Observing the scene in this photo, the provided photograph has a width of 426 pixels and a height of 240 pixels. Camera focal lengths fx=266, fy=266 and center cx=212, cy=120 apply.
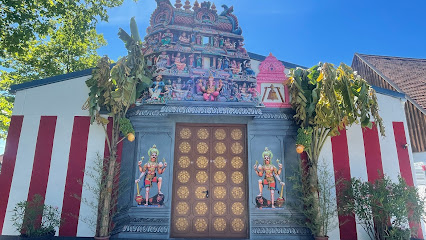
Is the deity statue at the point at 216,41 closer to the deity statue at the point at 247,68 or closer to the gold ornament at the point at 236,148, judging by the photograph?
the deity statue at the point at 247,68

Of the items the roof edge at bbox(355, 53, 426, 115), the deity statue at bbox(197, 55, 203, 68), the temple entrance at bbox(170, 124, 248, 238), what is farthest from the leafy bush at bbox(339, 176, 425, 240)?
the deity statue at bbox(197, 55, 203, 68)

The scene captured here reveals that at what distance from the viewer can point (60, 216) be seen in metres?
6.24

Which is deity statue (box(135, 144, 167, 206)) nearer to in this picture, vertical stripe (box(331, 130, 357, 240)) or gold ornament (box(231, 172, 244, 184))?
gold ornament (box(231, 172, 244, 184))

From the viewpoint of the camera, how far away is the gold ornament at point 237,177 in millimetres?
6527

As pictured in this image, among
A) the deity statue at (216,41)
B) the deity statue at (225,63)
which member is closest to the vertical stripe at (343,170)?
the deity statue at (225,63)

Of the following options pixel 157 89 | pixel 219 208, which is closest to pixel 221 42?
pixel 157 89

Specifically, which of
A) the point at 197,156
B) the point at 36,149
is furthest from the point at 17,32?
the point at 197,156

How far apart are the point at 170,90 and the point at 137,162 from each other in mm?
1920

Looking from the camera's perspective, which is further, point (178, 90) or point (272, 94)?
point (272, 94)

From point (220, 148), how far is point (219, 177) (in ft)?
2.35

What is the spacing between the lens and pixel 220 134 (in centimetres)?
679

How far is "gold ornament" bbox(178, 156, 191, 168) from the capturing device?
652 cm

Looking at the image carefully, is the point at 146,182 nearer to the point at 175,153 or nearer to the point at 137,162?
the point at 137,162

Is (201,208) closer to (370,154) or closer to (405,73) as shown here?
(370,154)
